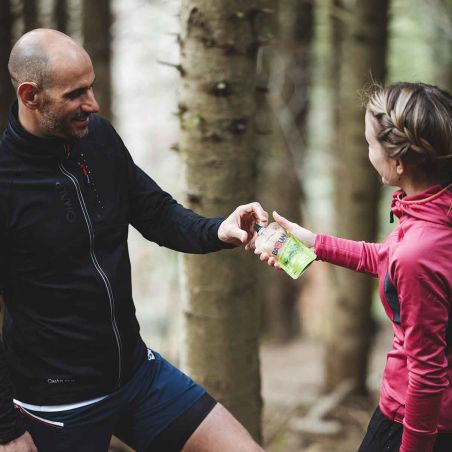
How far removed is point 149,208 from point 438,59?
9.37 metres

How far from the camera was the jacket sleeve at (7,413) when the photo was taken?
240cm

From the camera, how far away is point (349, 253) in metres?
2.52

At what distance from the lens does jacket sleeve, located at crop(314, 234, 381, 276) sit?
249 cm

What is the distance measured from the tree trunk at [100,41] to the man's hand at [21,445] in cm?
530

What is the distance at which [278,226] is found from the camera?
8.76ft

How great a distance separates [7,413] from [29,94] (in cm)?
126

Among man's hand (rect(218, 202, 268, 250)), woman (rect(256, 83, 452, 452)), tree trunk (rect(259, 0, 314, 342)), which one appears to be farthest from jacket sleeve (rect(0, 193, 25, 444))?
tree trunk (rect(259, 0, 314, 342))

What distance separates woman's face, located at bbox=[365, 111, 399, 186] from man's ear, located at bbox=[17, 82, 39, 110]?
1.31 metres

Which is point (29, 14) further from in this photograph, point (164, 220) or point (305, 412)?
point (305, 412)

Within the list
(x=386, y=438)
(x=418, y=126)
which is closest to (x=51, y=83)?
(x=418, y=126)

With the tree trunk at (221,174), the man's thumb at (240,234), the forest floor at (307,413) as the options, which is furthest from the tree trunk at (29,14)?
the forest floor at (307,413)

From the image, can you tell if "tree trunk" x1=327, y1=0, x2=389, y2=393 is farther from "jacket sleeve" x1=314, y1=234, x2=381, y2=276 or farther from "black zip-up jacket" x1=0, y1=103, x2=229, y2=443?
"black zip-up jacket" x1=0, y1=103, x2=229, y2=443

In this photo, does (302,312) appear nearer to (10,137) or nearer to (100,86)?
(100,86)

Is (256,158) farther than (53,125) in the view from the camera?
Yes
